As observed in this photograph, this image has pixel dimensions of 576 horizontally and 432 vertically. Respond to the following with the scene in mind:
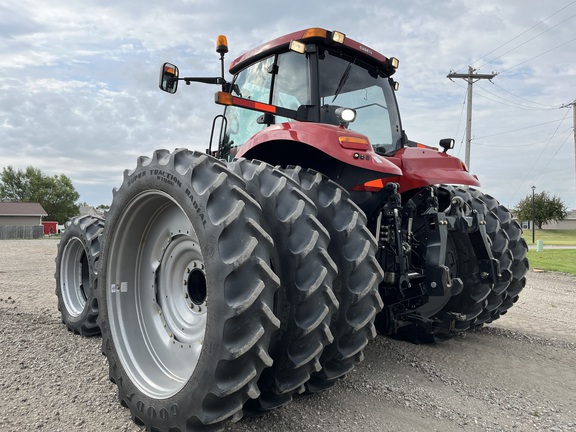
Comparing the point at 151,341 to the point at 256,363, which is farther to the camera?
the point at 151,341

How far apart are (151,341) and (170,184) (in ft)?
3.73

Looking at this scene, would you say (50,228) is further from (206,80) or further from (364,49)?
(364,49)

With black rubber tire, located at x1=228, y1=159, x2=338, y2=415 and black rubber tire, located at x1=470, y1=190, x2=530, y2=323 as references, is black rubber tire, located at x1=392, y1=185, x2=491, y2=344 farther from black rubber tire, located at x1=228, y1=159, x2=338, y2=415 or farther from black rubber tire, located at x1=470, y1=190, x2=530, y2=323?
black rubber tire, located at x1=228, y1=159, x2=338, y2=415

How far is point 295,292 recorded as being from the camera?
93.7 inches

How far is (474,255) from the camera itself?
13.2 feet

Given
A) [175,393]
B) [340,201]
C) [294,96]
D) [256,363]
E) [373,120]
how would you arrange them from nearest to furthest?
1. [256,363]
2. [175,393]
3. [340,201]
4. [294,96]
5. [373,120]

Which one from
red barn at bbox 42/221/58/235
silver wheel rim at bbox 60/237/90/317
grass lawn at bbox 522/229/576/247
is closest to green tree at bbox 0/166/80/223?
red barn at bbox 42/221/58/235

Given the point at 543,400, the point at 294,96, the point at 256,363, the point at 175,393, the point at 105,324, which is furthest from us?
the point at 294,96

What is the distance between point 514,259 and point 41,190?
6509 cm

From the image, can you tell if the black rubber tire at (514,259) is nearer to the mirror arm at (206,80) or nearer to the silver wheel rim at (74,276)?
the mirror arm at (206,80)

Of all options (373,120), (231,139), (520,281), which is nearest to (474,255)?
(520,281)

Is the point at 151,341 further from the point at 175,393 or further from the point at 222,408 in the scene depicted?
the point at 222,408

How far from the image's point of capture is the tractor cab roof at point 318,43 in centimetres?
373

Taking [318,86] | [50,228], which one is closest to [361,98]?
[318,86]
